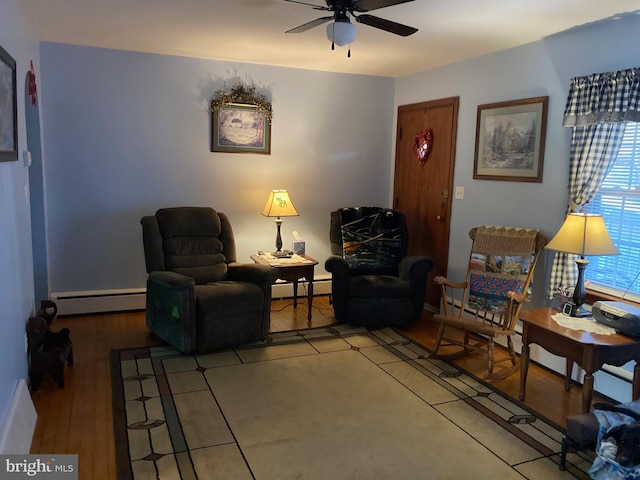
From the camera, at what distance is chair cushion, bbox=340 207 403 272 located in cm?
485

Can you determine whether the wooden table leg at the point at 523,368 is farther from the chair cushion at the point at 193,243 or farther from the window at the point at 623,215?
the chair cushion at the point at 193,243

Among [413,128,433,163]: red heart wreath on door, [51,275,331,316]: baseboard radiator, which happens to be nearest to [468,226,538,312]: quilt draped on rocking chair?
[413,128,433,163]: red heart wreath on door

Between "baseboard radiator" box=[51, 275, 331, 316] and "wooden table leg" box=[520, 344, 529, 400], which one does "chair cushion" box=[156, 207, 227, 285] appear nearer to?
"baseboard radiator" box=[51, 275, 331, 316]

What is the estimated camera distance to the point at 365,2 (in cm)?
252

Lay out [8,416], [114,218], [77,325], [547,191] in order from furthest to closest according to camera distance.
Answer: [114,218], [77,325], [547,191], [8,416]

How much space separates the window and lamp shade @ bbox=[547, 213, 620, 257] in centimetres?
38

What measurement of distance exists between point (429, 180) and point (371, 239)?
32.9 inches

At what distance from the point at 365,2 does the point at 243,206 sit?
2906 millimetres

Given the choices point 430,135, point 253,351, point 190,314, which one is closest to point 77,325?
point 190,314

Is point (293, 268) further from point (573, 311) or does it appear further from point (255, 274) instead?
point (573, 311)

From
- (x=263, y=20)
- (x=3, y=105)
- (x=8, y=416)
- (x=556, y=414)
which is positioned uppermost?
(x=263, y=20)

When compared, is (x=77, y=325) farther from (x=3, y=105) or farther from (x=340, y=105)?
(x=340, y=105)

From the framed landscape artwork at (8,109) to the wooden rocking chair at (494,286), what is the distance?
9.52 feet

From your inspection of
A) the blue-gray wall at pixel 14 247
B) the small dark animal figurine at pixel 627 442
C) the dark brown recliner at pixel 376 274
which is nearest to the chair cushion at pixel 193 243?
the dark brown recliner at pixel 376 274
